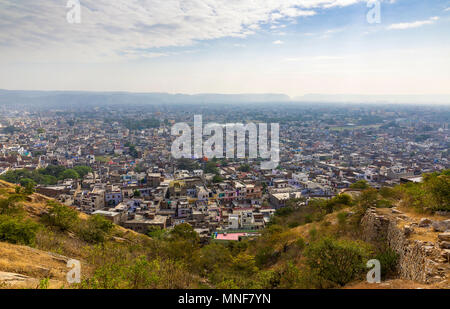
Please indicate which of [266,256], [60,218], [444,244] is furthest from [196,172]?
[444,244]

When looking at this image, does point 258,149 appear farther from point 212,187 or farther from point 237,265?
point 237,265

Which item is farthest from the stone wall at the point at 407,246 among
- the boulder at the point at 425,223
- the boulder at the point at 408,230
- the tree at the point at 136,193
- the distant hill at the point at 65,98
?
the distant hill at the point at 65,98

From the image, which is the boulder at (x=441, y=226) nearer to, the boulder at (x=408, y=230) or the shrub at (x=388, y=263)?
the boulder at (x=408, y=230)

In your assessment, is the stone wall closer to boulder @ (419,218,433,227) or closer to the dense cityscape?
boulder @ (419,218,433,227)

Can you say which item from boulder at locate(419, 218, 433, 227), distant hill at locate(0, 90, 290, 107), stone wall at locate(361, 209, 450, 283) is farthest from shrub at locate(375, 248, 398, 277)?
distant hill at locate(0, 90, 290, 107)
